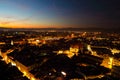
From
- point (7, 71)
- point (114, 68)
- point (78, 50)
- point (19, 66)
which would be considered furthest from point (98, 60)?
point (7, 71)

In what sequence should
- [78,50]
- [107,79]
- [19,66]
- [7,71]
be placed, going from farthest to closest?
[78,50]
[19,66]
[7,71]
[107,79]

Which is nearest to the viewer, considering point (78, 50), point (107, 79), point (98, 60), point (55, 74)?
point (107, 79)

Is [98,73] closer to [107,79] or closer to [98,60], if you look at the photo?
[107,79]

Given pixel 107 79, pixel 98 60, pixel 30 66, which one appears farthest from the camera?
pixel 98 60

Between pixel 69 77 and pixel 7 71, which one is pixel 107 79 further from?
pixel 7 71

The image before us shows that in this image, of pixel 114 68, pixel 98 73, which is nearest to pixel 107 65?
pixel 114 68

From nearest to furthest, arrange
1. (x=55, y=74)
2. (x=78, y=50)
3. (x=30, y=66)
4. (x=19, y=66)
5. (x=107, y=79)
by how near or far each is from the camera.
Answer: (x=107, y=79) → (x=55, y=74) → (x=30, y=66) → (x=19, y=66) → (x=78, y=50)

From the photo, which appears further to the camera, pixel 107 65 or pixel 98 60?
pixel 98 60

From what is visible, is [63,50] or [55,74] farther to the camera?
[63,50]
